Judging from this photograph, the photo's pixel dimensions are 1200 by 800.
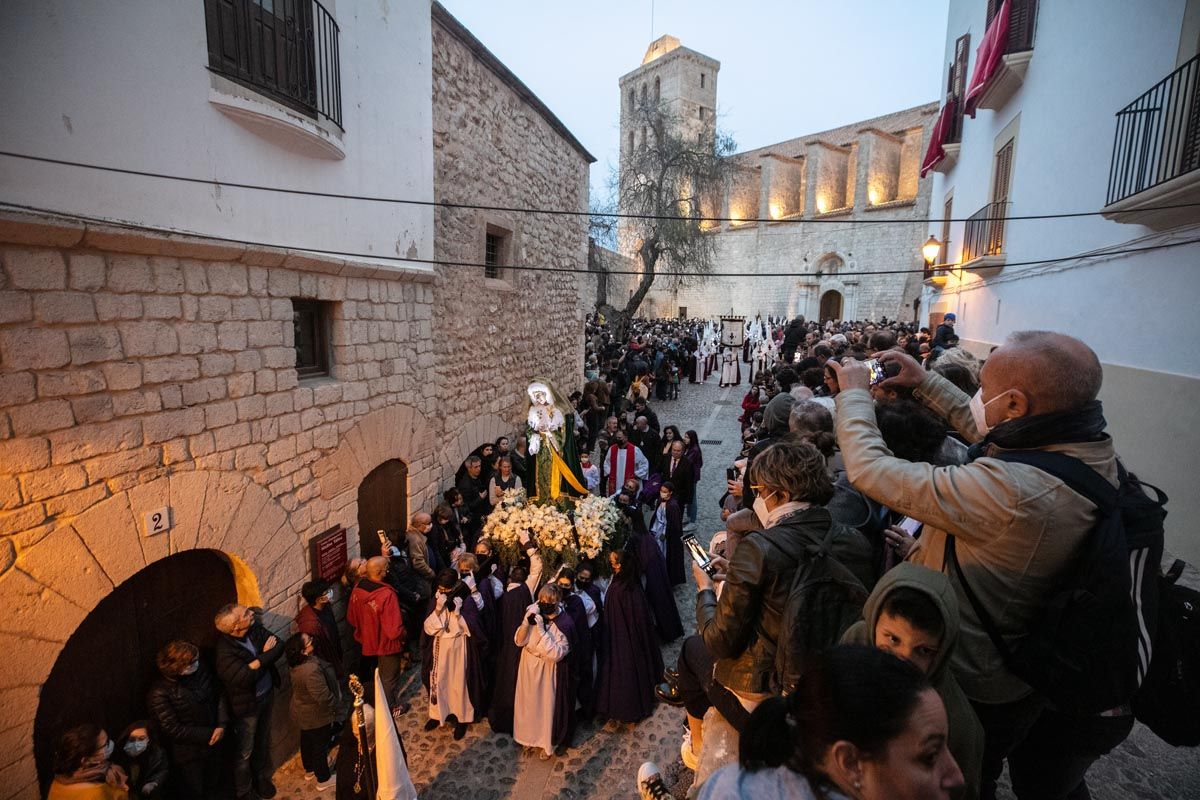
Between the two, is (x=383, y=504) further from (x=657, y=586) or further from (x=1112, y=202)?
(x=1112, y=202)

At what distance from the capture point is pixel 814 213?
3481cm

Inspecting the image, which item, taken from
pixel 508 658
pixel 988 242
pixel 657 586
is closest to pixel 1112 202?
pixel 988 242

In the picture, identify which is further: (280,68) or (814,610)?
(280,68)

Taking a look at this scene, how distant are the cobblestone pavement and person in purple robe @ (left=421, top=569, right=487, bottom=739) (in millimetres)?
281

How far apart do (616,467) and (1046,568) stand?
6.84m

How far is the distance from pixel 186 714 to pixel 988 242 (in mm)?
13358

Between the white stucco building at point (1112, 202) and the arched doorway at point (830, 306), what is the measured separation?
24241 millimetres

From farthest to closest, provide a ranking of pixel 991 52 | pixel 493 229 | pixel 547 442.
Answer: pixel 991 52, pixel 493 229, pixel 547 442

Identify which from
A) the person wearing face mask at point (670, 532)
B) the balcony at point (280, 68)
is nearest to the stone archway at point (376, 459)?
the balcony at point (280, 68)

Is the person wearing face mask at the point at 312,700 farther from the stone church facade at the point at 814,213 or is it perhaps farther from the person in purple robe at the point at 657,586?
the stone church facade at the point at 814,213

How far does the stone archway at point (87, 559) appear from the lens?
10.0 ft

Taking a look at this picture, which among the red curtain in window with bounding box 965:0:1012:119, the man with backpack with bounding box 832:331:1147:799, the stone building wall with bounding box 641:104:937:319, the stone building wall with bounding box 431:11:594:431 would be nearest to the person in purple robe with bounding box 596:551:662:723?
the man with backpack with bounding box 832:331:1147:799

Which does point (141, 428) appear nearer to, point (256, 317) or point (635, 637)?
point (256, 317)

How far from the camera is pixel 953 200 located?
15.2m
